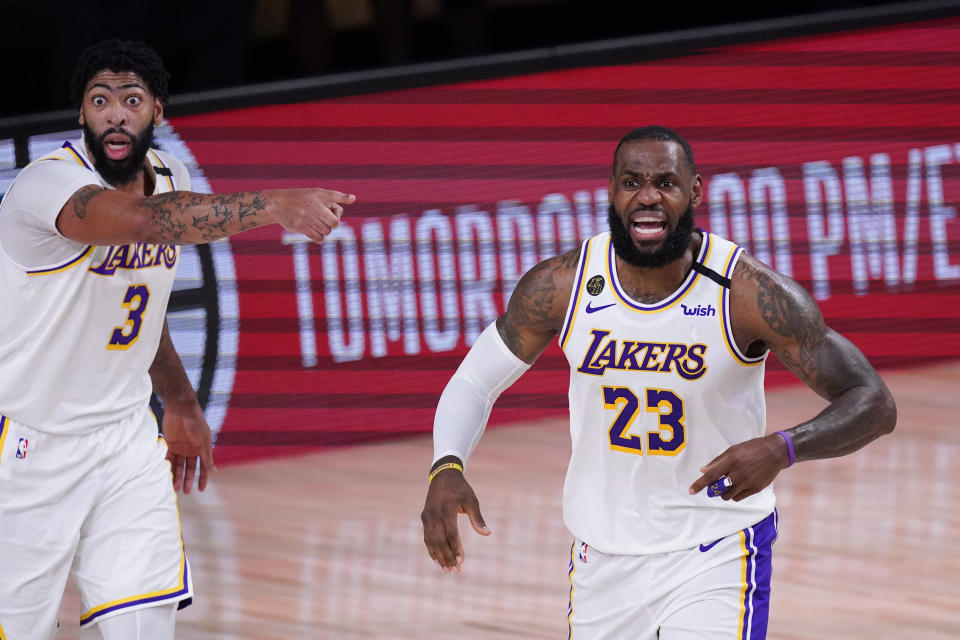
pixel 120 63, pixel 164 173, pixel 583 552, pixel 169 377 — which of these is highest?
pixel 120 63

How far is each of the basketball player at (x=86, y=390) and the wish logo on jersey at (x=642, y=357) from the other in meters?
1.21

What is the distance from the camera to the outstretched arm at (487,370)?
3.97m

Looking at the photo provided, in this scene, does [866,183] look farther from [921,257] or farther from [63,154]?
[63,154]

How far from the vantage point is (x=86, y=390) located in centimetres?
444

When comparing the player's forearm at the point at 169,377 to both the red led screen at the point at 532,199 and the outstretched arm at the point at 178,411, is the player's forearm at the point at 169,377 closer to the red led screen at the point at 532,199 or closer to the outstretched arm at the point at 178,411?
the outstretched arm at the point at 178,411

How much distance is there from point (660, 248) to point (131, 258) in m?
1.48

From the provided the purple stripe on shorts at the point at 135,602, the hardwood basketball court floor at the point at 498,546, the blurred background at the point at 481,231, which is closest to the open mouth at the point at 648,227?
the purple stripe on shorts at the point at 135,602

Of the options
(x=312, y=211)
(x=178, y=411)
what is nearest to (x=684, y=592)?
(x=312, y=211)

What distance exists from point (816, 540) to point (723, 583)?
10.5 ft

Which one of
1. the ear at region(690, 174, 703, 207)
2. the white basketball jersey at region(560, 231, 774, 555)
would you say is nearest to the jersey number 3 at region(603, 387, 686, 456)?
the white basketball jersey at region(560, 231, 774, 555)

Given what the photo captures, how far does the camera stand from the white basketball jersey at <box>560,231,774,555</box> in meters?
3.94

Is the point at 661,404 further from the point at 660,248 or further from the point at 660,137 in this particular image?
the point at 660,137

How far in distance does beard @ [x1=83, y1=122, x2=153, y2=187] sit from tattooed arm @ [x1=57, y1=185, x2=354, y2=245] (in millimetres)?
254

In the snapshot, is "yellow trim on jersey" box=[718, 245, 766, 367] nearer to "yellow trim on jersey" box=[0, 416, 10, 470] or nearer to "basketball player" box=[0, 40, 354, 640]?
"basketball player" box=[0, 40, 354, 640]
